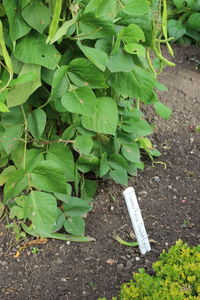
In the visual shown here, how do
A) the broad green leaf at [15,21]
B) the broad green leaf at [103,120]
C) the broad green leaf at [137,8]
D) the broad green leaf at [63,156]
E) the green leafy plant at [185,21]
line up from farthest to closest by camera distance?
the green leafy plant at [185,21] → the broad green leaf at [63,156] → the broad green leaf at [103,120] → the broad green leaf at [137,8] → the broad green leaf at [15,21]

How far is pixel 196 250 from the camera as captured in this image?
154 centimetres

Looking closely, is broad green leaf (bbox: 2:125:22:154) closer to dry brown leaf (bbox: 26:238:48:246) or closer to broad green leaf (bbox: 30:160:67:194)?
broad green leaf (bbox: 30:160:67:194)

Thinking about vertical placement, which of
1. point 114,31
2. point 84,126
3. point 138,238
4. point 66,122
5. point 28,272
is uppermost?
point 114,31

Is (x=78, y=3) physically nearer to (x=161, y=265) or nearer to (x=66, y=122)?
(x=66, y=122)

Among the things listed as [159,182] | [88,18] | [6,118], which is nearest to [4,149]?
[6,118]

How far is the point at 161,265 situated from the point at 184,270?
0.29 ft

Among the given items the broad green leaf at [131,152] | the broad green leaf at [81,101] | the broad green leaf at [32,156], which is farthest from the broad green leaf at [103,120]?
the broad green leaf at [131,152]

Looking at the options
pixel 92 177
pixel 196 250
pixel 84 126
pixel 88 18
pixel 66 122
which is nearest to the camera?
pixel 196 250

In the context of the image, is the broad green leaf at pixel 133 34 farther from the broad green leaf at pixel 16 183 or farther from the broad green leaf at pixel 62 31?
the broad green leaf at pixel 16 183

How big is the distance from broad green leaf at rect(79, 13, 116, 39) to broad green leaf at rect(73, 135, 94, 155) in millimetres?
383

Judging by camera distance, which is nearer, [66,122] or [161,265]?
[161,265]

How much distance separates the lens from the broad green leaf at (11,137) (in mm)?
1900

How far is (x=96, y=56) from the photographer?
1712 millimetres

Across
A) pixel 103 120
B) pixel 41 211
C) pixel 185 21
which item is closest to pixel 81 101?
pixel 103 120
